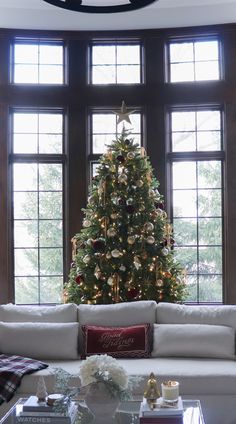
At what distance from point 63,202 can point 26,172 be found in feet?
2.05

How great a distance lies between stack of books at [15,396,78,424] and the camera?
3.14 metres

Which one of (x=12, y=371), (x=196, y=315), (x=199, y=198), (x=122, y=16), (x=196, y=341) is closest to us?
(x=12, y=371)

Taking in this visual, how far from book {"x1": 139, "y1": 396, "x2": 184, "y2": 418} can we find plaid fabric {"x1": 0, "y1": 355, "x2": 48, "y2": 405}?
1263mm

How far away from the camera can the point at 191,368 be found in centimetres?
433

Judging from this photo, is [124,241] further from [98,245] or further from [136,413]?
[136,413]

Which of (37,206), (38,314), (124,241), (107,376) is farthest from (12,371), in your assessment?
(37,206)

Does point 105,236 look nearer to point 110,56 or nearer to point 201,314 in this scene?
point 201,314

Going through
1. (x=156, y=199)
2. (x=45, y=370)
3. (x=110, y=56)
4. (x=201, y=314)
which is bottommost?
(x=45, y=370)

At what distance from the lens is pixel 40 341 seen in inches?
187

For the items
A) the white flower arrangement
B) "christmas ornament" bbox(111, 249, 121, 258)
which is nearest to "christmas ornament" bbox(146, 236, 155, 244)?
"christmas ornament" bbox(111, 249, 121, 258)

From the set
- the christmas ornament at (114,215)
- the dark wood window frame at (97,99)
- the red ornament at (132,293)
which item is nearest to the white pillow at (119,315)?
the red ornament at (132,293)

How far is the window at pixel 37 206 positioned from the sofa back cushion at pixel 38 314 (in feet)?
6.62

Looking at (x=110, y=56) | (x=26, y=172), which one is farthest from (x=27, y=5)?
(x=26, y=172)

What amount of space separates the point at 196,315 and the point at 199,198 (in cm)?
245
